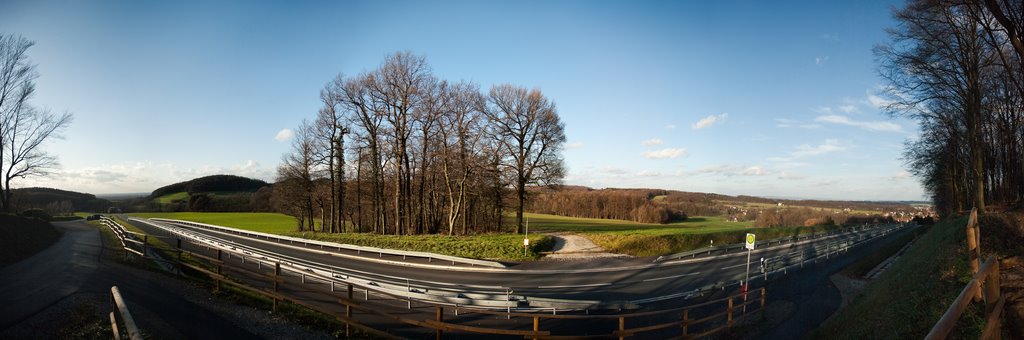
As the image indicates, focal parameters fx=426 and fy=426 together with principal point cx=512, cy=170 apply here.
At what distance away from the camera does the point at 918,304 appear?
25.2 feet

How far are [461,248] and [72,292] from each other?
673 inches

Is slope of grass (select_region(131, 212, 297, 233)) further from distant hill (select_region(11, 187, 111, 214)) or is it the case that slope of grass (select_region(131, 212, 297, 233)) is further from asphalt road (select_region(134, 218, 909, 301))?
asphalt road (select_region(134, 218, 909, 301))

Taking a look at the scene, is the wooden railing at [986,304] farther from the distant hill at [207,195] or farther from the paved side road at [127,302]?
the distant hill at [207,195]

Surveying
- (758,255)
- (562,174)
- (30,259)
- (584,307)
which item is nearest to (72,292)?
(30,259)

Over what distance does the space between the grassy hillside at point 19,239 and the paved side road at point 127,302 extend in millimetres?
2979

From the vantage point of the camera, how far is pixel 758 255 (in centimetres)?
2981

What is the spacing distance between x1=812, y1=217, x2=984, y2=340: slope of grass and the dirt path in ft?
53.3

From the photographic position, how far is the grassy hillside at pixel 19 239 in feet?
53.6

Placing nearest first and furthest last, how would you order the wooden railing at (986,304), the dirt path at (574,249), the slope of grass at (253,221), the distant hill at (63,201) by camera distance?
the wooden railing at (986,304)
the dirt path at (574,249)
the slope of grass at (253,221)
the distant hill at (63,201)

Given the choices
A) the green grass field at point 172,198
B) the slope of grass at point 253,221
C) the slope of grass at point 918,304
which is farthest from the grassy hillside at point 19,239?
the green grass field at point 172,198

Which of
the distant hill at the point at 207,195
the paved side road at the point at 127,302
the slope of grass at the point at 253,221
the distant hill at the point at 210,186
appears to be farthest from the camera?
the distant hill at the point at 210,186

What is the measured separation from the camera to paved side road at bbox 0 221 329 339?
28.1 feet

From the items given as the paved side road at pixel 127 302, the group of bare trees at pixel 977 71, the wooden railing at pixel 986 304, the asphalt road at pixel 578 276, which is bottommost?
the asphalt road at pixel 578 276

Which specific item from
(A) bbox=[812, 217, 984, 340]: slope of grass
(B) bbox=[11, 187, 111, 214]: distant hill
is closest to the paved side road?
(A) bbox=[812, 217, 984, 340]: slope of grass
